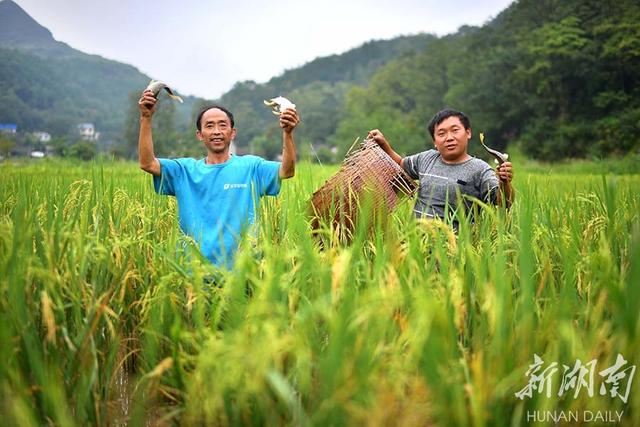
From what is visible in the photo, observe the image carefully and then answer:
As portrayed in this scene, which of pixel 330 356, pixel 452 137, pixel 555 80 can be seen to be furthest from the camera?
pixel 555 80

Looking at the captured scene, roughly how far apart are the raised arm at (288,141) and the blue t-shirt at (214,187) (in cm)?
8

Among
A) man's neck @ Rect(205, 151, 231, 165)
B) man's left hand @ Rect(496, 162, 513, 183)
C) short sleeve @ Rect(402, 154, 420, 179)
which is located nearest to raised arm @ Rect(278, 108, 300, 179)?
man's neck @ Rect(205, 151, 231, 165)

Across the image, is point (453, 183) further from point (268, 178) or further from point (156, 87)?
point (156, 87)

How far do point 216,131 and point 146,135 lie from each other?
342mm

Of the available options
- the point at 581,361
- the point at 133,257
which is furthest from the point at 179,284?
the point at 581,361

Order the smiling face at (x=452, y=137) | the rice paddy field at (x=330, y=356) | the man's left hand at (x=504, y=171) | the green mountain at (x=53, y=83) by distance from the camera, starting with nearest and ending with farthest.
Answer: the rice paddy field at (x=330, y=356)
the man's left hand at (x=504, y=171)
the smiling face at (x=452, y=137)
the green mountain at (x=53, y=83)

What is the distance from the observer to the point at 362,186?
2311mm

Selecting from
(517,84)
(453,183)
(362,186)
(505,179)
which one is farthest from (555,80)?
(362,186)

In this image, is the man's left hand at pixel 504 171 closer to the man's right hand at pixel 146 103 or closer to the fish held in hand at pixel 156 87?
the fish held in hand at pixel 156 87

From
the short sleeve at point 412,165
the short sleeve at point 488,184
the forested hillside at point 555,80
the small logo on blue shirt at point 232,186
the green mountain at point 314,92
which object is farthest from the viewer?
the green mountain at point 314,92

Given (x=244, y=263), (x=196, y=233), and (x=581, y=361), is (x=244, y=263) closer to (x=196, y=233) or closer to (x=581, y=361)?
(x=581, y=361)

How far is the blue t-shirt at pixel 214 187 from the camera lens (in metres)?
2.29

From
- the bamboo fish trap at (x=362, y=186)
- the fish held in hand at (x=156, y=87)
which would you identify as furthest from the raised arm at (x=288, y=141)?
the fish held in hand at (x=156, y=87)

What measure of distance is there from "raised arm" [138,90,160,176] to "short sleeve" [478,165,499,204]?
5.57 feet
